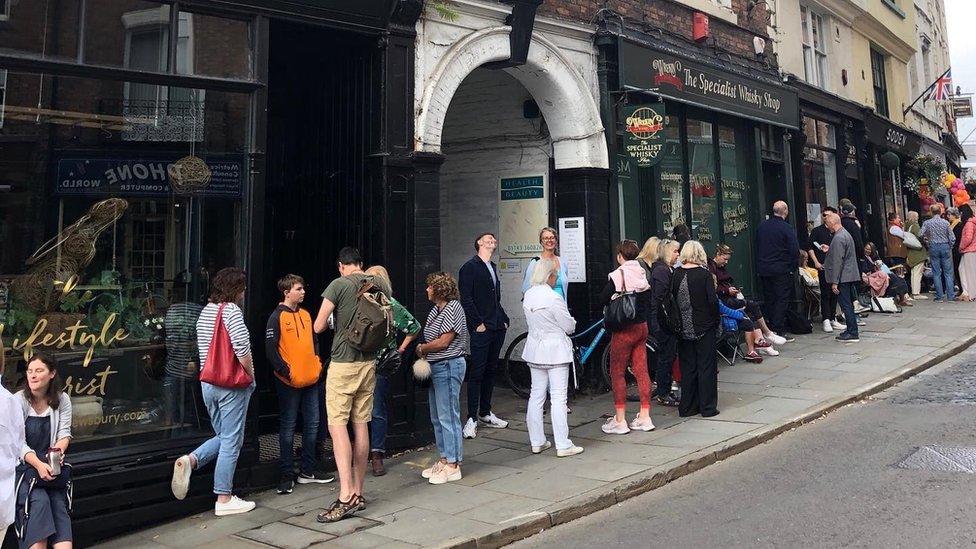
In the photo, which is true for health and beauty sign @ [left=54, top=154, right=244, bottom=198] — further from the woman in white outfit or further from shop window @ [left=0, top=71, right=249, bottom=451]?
the woman in white outfit

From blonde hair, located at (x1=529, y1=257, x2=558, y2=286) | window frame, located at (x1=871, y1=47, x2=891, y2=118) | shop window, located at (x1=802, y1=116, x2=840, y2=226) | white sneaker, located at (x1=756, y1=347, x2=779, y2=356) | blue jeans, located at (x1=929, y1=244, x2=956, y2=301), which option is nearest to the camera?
blonde hair, located at (x1=529, y1=257, x2=558, y2=286)

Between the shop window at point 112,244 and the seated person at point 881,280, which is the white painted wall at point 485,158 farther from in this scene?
the seated person at point 881,280

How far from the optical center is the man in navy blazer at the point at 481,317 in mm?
7488

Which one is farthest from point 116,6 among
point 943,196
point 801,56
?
point 943,196

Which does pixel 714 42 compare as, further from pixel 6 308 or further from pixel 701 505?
pixel 6 308

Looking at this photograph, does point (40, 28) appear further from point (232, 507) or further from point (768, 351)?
point (768, 351)

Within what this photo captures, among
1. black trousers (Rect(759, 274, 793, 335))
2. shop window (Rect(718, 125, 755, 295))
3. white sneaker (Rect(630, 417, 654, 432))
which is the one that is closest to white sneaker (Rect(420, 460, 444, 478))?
white sneaker (Rect(630, 417, 654, 432))

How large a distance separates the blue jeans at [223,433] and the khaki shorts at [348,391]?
2.46 feet

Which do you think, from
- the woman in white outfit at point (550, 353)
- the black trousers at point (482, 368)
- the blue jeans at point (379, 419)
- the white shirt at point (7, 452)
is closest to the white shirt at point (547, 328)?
the woman in white outfit at point (550, 353)

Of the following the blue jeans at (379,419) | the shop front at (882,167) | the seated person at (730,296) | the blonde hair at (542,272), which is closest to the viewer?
the blue jeans at (379,419)

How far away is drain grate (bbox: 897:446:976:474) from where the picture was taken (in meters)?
5.33

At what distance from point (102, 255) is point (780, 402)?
6.74 meters

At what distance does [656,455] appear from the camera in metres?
6.22

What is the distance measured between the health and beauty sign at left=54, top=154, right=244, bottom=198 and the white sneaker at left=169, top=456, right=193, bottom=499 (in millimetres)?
2238
